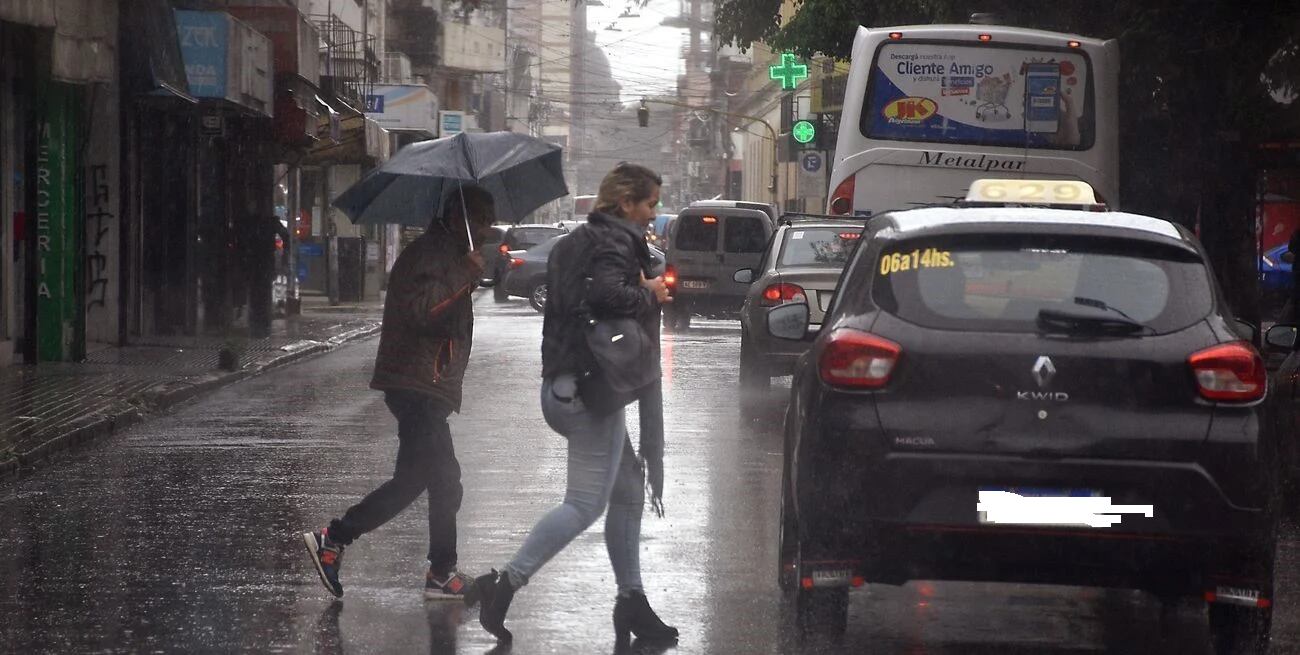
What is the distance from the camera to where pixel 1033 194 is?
7844 mm

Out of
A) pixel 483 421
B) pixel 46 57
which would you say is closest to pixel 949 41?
pixel 483 421

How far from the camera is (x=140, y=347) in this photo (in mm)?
23125

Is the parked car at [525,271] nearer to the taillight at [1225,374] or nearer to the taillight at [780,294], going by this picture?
the taillight at [780,294]

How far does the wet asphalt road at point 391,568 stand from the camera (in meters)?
7.11

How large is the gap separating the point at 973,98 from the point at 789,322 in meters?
10.8

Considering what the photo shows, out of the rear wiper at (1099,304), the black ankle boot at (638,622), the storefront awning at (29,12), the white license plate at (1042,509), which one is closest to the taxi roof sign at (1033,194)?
the rear wiper at (1099,304)

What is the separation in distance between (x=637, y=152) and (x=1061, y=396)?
18357 centimetres

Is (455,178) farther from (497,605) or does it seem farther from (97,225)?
(97,225)

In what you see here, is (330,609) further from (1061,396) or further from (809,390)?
(1061,396)

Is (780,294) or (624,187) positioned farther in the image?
(780,294)

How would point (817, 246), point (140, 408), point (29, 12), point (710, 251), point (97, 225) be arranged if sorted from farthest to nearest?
point (710, 251)
point (97, 225)
point (817, 246)
point (29, 12)
point (140, 408)

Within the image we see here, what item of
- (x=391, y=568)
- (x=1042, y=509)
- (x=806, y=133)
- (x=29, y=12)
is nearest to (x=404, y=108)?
(x=806, y=133)

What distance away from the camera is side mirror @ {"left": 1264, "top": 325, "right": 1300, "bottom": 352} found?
9.09 metres

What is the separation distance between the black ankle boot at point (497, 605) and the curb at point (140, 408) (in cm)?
563
